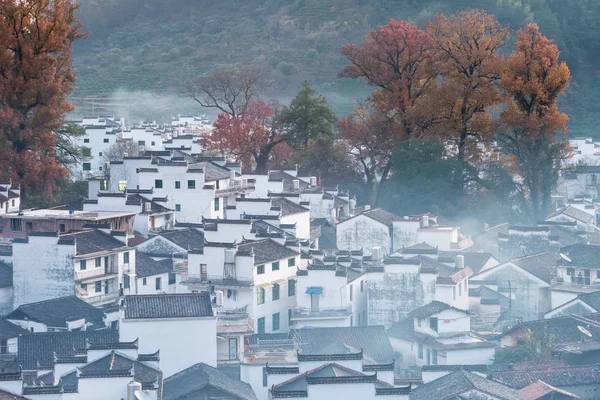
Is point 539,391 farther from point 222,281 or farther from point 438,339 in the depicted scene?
point 222,281

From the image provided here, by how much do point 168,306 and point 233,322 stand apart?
10.8 feet

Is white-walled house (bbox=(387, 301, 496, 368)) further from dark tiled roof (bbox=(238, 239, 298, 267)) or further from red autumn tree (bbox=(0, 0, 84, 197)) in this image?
red autumn tree (bbox=(0, 0, 84, 197))

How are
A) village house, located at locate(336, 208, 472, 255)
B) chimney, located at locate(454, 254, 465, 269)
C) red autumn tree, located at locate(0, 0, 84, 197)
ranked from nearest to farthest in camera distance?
chimney, located at locate(454, 254, 465, 269)
village house, located at locate(336, 208, 472, 255)
red autumn tree, located at locate(0, 0, 84, 197)

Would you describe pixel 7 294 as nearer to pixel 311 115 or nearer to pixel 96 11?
pixel 311 115

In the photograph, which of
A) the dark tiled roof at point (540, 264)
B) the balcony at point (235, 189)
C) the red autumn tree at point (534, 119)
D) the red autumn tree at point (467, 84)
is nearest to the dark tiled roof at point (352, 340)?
the dark tiled roof at point (540, 264)

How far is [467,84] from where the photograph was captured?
47656 mm

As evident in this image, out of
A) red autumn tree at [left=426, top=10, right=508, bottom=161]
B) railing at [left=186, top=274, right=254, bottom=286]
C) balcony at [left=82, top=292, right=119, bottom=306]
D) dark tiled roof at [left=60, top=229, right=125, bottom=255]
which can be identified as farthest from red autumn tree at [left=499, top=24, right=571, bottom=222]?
balcony at [left=82, top=292, right=119, bottom=306]

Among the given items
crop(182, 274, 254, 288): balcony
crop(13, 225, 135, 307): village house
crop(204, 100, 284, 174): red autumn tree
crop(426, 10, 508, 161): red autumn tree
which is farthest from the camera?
crop(204, 100, 284, 174): red autumn tree

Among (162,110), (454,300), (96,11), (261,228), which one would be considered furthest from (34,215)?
(96,11)

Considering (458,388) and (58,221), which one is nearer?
(458,388)

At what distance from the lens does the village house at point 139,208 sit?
131 feet

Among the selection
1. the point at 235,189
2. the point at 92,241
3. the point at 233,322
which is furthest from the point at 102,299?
the point at 235,189

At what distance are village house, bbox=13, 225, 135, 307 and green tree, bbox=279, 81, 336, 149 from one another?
1918cm

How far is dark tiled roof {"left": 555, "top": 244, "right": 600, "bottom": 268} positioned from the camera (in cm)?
3703
